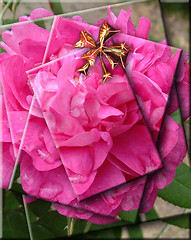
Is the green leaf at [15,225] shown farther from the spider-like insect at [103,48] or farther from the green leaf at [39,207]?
the spider-like insect at [103,48]

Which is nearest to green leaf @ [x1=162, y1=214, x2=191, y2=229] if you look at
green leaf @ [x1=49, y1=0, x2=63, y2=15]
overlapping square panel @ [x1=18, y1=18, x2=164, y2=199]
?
overlapping square panel @ [x1=18, y1=18, x2=164, y2=199]

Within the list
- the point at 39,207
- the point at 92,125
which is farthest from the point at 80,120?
the point at 39,207

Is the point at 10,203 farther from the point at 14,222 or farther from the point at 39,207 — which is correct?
the point at 39,207

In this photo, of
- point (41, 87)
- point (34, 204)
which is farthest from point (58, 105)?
point (34, 204)

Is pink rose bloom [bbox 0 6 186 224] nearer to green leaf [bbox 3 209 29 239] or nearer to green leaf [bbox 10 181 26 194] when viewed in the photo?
green leaf [bbox 10 181 26 194]

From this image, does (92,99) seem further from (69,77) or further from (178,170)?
(178,170)
